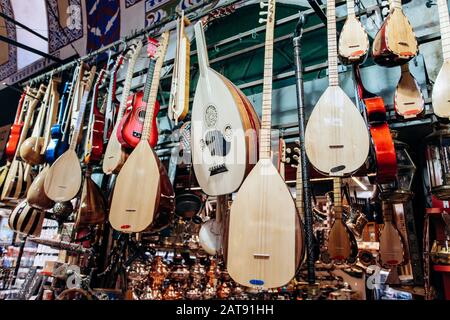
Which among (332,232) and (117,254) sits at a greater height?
(332,232)

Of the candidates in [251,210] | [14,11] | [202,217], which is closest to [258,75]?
[202,217]

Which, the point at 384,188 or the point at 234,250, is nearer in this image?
the point at 234,250

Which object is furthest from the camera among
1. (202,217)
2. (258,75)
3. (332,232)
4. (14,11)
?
(14,11)

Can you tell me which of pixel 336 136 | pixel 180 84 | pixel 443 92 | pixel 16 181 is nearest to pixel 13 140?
pixel 16 181

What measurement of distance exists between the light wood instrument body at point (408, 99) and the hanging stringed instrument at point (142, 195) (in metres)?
1.04

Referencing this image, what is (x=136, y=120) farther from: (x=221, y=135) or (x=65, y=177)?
(x=221, y=135)

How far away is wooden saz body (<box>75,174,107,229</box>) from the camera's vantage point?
189cm

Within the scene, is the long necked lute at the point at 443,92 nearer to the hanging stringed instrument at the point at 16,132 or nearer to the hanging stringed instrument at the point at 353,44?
the hanging stringed instrument at the point at 353,44

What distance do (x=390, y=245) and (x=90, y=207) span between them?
1.56m

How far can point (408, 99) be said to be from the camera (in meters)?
1.28

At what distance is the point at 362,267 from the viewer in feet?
4.95

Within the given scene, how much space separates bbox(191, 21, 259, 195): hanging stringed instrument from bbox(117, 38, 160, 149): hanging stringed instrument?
364 mm

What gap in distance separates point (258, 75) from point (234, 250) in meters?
1.72
